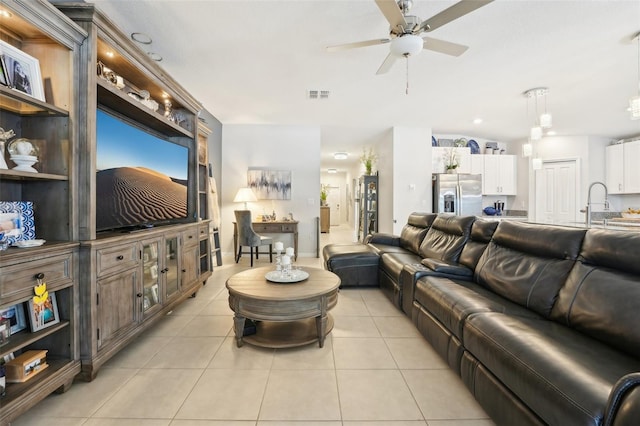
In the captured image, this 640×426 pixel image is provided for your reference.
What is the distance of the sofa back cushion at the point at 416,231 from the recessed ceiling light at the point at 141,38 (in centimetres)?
370

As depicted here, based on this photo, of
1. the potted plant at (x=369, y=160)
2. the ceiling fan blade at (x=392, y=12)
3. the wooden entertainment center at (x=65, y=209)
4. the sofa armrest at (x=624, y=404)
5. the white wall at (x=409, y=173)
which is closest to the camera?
the sofa armrest at (x=624, y=404)

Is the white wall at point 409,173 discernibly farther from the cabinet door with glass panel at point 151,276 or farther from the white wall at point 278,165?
the cabinet door with glass panel at point 151,276

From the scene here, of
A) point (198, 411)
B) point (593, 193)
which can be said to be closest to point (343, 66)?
point (198, 411)

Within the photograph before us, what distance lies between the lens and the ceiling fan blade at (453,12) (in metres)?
1.75

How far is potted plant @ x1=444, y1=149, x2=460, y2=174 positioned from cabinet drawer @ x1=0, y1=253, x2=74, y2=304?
6018 millimetres

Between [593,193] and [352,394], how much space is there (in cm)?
728

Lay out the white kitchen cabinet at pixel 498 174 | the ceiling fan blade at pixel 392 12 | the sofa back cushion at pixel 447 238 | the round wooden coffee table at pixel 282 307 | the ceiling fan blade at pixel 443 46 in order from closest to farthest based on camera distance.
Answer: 1. the ceiling fan blade at pixel 392 12
2. the round wooden coffee table at pixel 282 307
3. the ceiling fan blade at pixel 443 46
4. the sofa back cushion at pixel 447 238
5. the white kitchen cabinet at pixel 498 174

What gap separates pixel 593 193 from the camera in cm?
596

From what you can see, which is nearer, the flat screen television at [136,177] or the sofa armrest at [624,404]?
the sofa armrest at [624,404]

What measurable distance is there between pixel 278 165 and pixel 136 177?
3384mm

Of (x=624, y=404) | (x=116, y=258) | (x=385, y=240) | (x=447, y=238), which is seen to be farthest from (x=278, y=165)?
(x=624, y=404)

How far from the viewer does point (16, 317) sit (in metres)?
1.46

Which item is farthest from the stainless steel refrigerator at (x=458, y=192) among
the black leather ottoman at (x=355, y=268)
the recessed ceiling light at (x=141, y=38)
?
the recessed ceiling light at (x=141, y=38)

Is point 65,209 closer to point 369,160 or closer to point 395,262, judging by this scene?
point 395,262
